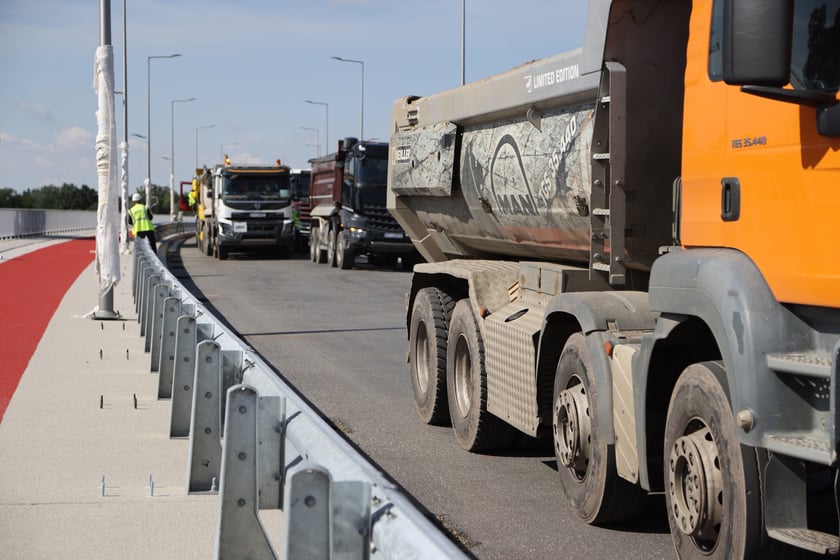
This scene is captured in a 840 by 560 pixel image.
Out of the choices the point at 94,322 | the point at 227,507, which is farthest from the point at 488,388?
the point at 94,322

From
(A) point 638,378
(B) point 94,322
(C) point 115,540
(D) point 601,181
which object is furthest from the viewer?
(B) point 94,322

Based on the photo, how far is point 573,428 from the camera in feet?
21.9

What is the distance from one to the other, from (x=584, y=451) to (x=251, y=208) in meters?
31.9

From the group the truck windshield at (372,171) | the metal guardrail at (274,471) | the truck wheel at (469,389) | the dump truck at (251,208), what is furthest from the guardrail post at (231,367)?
the dump truck at (251,208)

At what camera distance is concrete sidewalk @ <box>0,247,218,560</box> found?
6.12 m

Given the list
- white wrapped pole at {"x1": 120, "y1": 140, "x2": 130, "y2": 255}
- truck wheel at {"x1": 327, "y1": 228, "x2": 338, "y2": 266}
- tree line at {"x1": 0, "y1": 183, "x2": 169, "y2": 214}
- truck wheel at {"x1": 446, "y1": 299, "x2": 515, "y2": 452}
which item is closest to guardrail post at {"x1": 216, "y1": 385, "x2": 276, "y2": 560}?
truck wheel at {"x1": 446, "y1": 299, "x2": 515, "y2": 452}

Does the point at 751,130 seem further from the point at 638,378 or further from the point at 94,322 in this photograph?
the point at 94,322

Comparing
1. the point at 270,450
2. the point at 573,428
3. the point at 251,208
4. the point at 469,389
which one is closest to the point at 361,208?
the point at 251,208

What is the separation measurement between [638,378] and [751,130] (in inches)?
53.2

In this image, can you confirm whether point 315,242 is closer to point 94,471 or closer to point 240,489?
point 94,471

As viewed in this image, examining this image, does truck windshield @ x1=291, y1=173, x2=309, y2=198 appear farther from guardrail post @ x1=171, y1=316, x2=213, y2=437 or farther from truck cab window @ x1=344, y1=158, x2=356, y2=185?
guardrail post @ x1=171, y1=316, x2=213, y2=437

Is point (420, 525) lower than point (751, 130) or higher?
lower

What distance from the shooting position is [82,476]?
7473 millimetres

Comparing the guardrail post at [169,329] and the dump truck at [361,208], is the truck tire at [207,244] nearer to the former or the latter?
the dump truck at [361,208]
